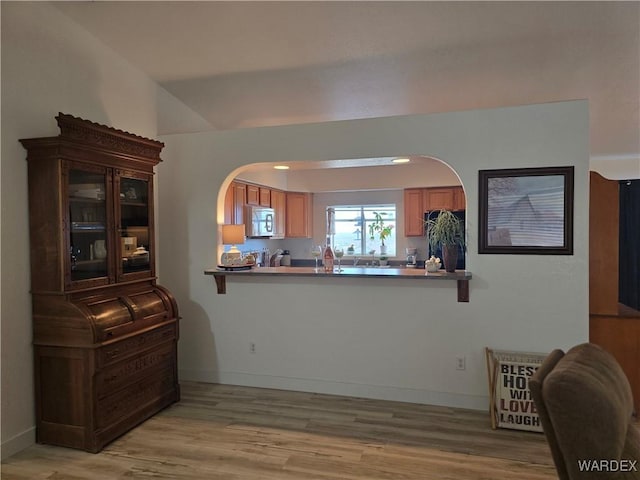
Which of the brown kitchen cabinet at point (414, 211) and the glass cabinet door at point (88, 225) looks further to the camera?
the brown kitchen cabinet at point (414, 211)

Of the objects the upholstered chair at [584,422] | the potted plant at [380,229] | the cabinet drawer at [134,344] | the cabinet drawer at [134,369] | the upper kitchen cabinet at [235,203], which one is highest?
the upper kitchen cabinet at [235,203]

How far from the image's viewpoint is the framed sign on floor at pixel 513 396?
3078mm

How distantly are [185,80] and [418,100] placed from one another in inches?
96.2

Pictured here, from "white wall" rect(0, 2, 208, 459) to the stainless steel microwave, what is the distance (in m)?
2.56

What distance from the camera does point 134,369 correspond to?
10.4 ft

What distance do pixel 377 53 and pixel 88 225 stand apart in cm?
273

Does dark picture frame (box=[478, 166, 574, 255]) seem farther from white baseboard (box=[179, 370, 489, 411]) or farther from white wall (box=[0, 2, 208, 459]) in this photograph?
white wall (box=[0, 2, 208, 459])

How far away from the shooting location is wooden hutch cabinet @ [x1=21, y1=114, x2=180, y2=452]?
9.14 ft

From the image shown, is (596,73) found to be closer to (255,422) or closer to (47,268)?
(255,422)

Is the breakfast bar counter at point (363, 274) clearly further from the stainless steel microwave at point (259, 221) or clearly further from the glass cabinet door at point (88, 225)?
the stainless steel microwave at point (259, 221)

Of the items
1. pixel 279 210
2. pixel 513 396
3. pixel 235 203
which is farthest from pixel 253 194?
pixel 513 396

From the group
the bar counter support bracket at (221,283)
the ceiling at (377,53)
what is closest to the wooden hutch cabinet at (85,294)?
the bar counter support bracket at (221,283)

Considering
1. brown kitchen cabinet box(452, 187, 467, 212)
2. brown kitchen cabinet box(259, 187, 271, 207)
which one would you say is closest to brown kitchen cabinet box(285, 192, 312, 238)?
brown kitchen cabinet box(259, 187, 271, 207)

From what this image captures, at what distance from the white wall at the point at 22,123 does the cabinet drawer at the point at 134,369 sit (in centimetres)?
53
